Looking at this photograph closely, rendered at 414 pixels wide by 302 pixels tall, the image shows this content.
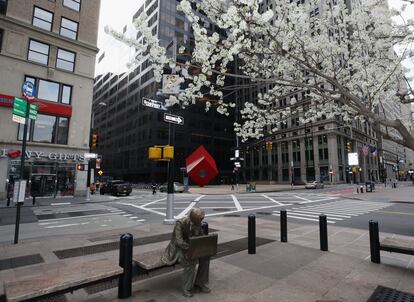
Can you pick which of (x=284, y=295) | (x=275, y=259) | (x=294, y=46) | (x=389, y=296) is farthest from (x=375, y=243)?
(x=294, y=46)

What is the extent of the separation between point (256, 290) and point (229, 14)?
19.9ft

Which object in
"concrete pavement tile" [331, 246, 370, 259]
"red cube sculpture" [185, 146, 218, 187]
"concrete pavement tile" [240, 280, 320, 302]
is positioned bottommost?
"concrete pavement tile" [331, 246, 370, 259]

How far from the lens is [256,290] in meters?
4.31

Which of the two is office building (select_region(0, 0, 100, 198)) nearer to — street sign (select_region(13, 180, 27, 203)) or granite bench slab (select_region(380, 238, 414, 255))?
street sign (select_region(13, 180, 27, 203))

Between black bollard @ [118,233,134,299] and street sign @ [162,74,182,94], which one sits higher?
street sign @ [162,74,182,94]

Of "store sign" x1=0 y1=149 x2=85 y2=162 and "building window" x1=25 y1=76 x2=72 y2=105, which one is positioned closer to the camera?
"store sign" x1=0 y1=149 x2=85 y2=162

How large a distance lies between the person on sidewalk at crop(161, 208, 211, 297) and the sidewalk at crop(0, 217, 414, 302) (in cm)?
19

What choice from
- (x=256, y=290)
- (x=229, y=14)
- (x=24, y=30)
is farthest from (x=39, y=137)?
(x=256, y=290)

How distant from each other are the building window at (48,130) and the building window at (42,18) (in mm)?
9134

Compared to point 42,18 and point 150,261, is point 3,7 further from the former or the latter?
point 150,261

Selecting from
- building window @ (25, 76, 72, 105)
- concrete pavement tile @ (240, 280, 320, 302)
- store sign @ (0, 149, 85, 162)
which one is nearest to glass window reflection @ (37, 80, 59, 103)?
building window @ (25, 76, 72, 105)

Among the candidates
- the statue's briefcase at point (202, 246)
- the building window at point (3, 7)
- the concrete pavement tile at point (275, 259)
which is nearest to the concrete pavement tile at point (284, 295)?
the concrete pavement tile at point (275, 259)

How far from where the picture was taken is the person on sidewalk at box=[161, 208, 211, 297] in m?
4.10

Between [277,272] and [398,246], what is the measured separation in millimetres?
Answer: 2638
